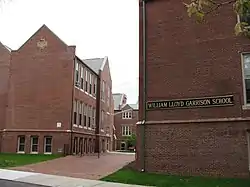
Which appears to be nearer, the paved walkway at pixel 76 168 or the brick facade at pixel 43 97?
the paved walkway at pixel 76 168

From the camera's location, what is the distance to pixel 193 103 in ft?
54.9

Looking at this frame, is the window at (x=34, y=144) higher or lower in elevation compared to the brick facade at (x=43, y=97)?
lower

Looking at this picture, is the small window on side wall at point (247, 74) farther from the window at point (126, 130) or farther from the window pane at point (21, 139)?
the window at point (126, 130)

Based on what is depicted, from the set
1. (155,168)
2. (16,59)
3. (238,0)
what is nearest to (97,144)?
(16,59)

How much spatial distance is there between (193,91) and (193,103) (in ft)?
2.05

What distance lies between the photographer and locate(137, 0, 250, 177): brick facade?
51.3 ft

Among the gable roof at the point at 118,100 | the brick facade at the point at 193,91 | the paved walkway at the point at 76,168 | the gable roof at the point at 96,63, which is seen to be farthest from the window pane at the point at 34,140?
the gable roof at the point at 118,100

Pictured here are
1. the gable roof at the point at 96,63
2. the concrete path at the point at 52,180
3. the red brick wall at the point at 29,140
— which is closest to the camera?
the concrete path at the point at 52,180

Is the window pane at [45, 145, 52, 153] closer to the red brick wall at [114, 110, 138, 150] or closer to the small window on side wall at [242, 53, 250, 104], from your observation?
the small window on side wall at [242, 53, 250, 104]

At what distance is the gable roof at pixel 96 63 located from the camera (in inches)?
1782

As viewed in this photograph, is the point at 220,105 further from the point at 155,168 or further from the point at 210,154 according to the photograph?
the point at 155,168

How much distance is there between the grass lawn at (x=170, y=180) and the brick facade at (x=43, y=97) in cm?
1584

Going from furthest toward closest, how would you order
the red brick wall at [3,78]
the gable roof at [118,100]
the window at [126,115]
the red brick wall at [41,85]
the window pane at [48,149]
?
the gable roof at [118,100] → the window at [126,115] → the red brick wall at [3,78] → the red brick wall at [41,85] → the window pane at [48,149]

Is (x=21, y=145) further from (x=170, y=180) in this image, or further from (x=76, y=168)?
(x=170, y=180)
